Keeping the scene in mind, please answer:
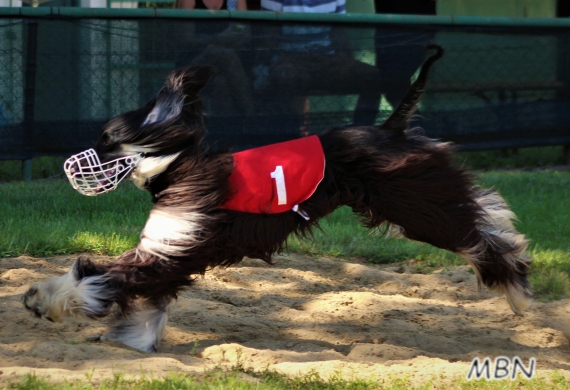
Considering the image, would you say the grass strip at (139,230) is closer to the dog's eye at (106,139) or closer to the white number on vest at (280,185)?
the white number on vest at (280,185)

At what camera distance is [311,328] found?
4219mm

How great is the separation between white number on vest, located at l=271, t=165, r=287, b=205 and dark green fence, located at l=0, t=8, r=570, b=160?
3.73 metres

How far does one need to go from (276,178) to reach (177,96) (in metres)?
0.56

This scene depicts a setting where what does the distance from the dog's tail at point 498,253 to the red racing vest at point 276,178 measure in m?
0.87

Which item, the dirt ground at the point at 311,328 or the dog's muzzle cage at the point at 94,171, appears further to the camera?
the dog's muzzle cage at the point at 94,171

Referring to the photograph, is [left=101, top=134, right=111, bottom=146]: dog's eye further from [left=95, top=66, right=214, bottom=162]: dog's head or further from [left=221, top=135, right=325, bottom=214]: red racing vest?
[left=221, top=135, right=325, bottom=214]: red racing vest

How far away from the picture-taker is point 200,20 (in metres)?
7.47

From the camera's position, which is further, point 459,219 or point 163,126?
point 459,219

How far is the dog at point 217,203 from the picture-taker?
11.4 ft

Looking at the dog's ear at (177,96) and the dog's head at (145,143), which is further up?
the dog's ear at (177,96)

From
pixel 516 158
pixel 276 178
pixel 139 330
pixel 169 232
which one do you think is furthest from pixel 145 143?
pixel 516 158

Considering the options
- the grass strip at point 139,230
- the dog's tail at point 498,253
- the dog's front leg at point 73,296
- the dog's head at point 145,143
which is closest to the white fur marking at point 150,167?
the dog's head at point 145,143

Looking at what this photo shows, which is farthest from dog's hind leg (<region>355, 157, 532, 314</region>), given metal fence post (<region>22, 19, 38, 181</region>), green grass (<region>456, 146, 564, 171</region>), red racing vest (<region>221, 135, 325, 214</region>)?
green grass (<region>456, 146, 564, 171</region>)

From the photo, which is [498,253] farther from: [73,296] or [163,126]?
[73,296]
